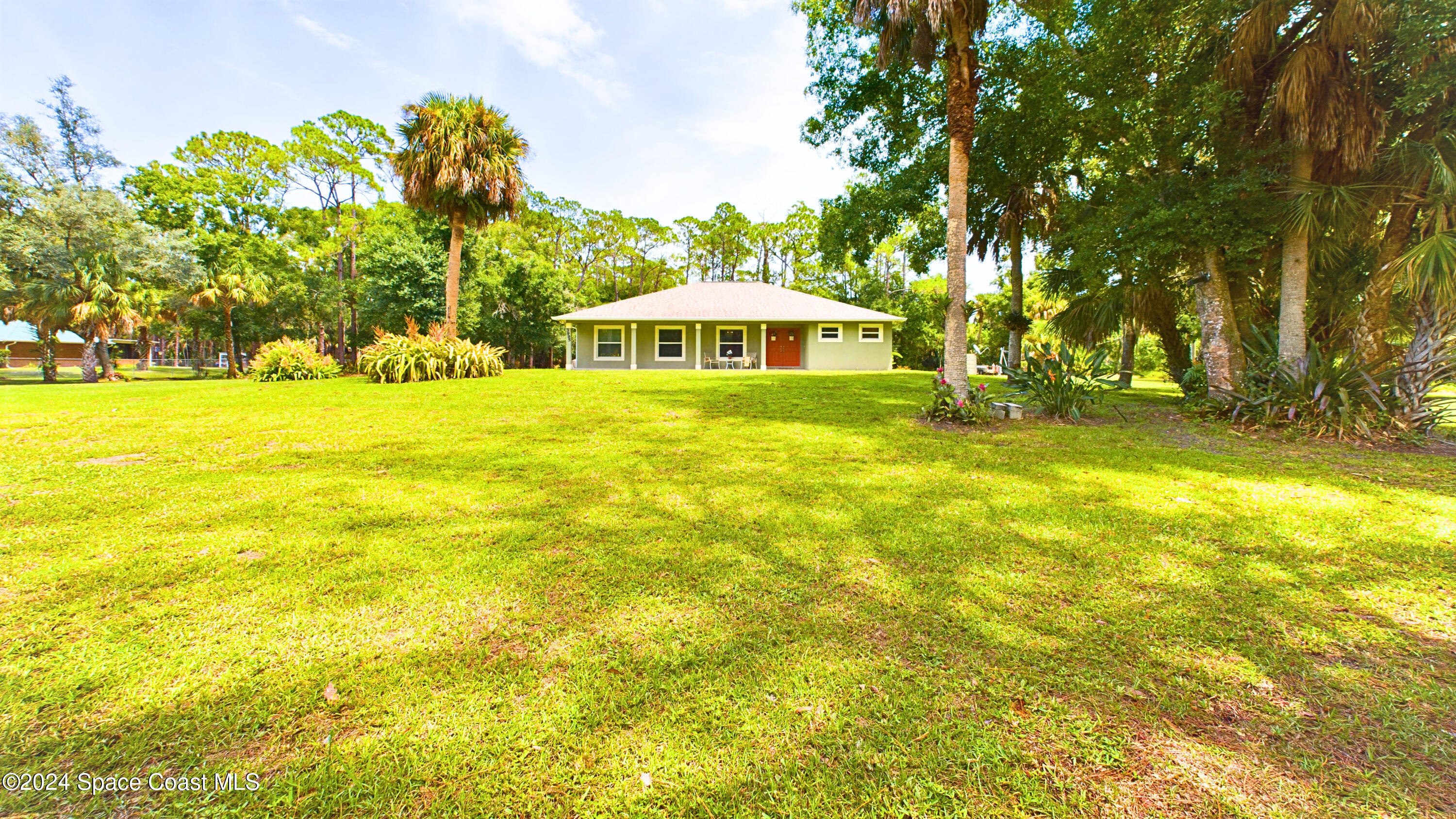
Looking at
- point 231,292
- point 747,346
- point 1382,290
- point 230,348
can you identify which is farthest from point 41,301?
point 1382,290

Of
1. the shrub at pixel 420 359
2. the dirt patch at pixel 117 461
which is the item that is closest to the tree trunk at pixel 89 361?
the shrub at pixel 420 359

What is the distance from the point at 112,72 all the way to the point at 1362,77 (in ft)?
90.4

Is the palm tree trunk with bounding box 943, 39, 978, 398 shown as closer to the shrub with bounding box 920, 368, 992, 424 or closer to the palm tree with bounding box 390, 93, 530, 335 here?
the shrub with bounding box 920, 368, 992, 424

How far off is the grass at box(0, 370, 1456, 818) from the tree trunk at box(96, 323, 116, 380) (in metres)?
20.2

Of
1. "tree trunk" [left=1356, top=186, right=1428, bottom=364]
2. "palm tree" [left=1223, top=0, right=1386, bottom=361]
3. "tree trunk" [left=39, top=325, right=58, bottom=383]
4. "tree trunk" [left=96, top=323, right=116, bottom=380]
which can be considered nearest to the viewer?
"palm tree" [left=1223, top=0, right=1386, bottom=361]

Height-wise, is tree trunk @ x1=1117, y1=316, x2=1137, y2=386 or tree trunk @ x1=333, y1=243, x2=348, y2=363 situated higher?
tree trunk @ x1=333, y1=243, x2=348, y2=363

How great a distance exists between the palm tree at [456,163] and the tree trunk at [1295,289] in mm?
17807

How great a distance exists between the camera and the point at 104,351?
1853 centimetres

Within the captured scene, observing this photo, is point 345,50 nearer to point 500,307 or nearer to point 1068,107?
point 500,307

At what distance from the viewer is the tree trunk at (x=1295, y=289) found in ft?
22.9

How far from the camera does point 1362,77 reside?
639 cm

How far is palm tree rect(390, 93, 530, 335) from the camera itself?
51.2ft

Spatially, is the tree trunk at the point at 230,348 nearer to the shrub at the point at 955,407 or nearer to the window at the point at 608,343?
the window at the point at 608,343

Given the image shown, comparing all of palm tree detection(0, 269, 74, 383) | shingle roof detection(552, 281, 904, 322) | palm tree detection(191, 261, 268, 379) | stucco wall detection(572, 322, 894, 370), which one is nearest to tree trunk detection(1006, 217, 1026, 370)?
shingle roof detection(552, 281, 904, 322)
